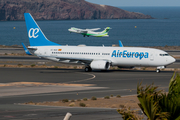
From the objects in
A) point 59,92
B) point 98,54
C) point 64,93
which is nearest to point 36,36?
point 98,54

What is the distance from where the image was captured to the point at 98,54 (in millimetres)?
53688

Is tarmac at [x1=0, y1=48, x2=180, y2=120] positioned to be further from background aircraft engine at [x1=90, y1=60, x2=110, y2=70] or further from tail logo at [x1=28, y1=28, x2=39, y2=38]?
tail logo at [x1=28, y1=28, x2=39, y2=38]

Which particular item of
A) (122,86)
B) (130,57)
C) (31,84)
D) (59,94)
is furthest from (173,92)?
(130,57)

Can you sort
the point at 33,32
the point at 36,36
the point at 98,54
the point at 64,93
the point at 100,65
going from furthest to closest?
the point at 33,32
the point at 36,36
the point at 98,54
the point at 100,65
the point at 64,93

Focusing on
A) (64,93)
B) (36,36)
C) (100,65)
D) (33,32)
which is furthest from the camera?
(33,32)

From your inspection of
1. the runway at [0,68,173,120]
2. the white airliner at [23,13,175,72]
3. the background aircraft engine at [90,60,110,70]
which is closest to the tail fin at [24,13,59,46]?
the white airliner at [23,13,175,72]

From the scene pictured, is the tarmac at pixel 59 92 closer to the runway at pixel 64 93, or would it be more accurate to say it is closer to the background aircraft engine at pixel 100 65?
the runway at pixel 64 93

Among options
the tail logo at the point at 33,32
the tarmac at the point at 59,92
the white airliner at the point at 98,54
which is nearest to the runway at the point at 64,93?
the tarmac at the point at 59,92

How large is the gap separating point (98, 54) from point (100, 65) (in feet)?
9.31

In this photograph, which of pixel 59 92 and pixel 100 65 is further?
pixel 100 65

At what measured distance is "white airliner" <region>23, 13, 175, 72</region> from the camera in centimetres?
5034

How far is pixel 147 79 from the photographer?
43.8 m

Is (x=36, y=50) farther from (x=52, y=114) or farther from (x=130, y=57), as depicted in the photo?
(x=52, y=114)

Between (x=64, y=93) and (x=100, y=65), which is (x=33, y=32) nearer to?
(x=100, y=65)
